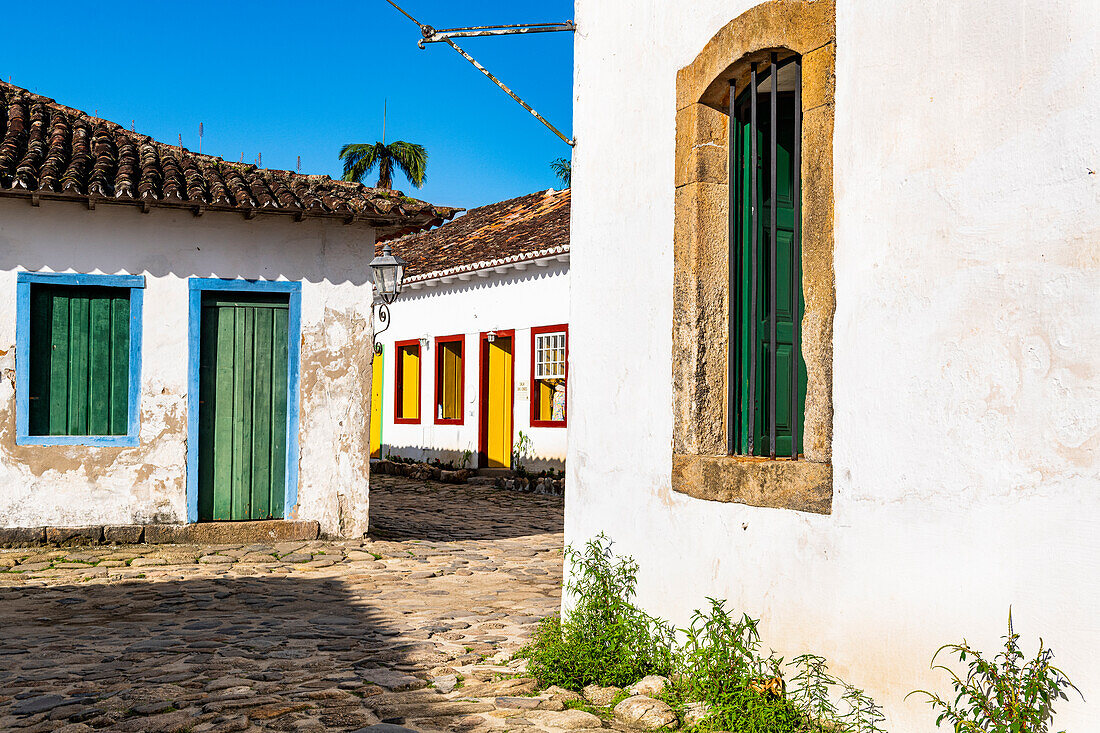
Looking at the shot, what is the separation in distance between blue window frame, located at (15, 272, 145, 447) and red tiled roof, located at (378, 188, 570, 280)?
7.15 m

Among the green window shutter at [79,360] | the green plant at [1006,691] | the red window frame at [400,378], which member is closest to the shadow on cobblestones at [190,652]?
the green window shutter at [79,360]

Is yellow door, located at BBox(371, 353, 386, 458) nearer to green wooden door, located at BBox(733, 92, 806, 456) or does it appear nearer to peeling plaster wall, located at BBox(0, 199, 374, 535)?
peeling plaster wall, located at BBox(0, 199, 374, 535)

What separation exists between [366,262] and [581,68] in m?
5.00

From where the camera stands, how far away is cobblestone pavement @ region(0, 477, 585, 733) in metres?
4.67

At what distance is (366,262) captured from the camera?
34.8ft

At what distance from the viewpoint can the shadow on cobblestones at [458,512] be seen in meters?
11.5

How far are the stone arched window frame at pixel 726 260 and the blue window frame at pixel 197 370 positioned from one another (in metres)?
6.10

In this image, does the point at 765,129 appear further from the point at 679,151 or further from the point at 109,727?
the point at 109,727

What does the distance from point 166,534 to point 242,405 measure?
137cm

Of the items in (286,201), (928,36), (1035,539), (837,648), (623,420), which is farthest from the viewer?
(286,201)

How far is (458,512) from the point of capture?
1356 centimetres

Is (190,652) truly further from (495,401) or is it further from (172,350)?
(495,401)

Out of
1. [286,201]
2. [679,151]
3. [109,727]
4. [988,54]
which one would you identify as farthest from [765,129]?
[286,201]

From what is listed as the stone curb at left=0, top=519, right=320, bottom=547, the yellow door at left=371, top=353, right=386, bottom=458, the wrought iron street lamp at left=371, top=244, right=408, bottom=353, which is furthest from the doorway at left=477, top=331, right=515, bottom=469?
the stone curb at left=0, top=519, right=320, bottom=547
